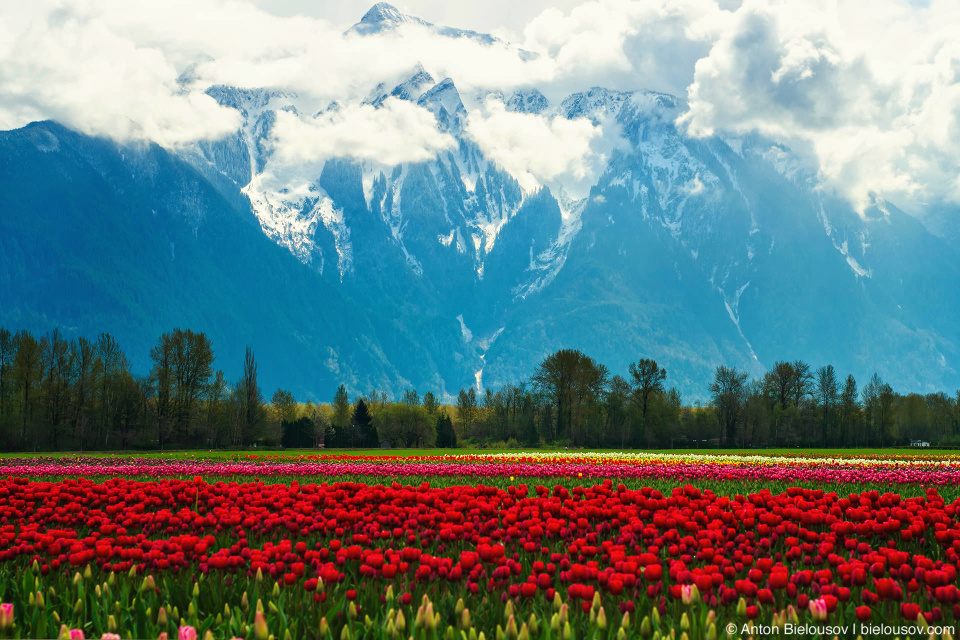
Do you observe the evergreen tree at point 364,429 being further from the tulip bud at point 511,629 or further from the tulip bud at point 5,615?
the tulip bud at point 511,629

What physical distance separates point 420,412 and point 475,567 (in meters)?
100

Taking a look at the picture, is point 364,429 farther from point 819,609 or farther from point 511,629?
point 819,609

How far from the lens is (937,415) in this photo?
354ft

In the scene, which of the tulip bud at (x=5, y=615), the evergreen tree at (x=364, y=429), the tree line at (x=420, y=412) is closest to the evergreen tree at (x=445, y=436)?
Result: the tree line at (x=420, y=412)

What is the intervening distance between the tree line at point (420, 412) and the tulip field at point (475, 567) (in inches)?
2997

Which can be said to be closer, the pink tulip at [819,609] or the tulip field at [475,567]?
the pink tulip at [819,609]

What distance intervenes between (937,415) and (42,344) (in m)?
131

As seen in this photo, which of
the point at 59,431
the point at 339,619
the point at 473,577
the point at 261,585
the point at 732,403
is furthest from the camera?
the point at 732,403

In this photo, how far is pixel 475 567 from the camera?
22.3 ft

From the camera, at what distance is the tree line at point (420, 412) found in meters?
80.4

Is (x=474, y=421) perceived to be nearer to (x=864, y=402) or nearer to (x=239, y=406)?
(x=239, y=406)

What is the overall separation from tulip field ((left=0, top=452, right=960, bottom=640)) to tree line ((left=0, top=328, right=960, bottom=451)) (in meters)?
76.1

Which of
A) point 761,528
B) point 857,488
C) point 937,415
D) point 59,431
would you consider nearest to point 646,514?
point 761,528

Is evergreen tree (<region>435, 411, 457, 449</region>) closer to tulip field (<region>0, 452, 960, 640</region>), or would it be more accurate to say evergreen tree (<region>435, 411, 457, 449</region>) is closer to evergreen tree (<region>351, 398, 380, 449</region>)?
evergreen tree (<region>351, 398, 380, 449</region>)
